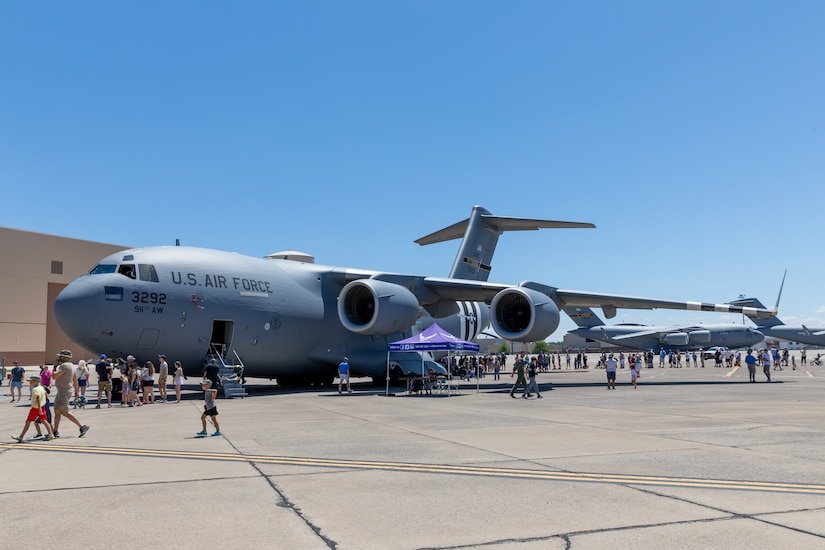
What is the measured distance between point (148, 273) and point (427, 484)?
13783mm

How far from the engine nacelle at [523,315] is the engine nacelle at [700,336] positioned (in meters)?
58.2

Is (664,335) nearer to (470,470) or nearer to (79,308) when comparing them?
(79,308)

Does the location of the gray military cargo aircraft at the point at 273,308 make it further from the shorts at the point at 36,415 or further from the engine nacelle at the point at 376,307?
the shorts at the point at 36,415

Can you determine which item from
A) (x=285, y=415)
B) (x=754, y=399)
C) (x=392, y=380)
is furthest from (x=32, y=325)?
(x=754, y=399)

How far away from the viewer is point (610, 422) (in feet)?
39.5

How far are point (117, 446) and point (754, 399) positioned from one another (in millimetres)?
15175

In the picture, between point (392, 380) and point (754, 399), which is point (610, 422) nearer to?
point (754, 399)

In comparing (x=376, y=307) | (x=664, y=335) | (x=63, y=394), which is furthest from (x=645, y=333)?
(x=63, y=394)

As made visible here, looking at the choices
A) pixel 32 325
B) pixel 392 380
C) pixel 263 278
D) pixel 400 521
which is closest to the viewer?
pixel 400 521

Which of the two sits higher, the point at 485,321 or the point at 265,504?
the point at 485,321

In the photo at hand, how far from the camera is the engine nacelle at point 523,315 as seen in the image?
69.8ft

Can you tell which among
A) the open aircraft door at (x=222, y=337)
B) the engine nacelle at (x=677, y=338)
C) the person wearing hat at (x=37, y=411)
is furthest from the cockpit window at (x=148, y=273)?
the engine nacelle at (x=677, y=338)

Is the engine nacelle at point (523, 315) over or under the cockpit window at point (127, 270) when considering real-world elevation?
under

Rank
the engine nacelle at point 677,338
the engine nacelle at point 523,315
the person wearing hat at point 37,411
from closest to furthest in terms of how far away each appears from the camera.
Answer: the person wearing hat at point 37,411 → the engine nacelle at point 523,315 → the engine nacelle at point 677,338
